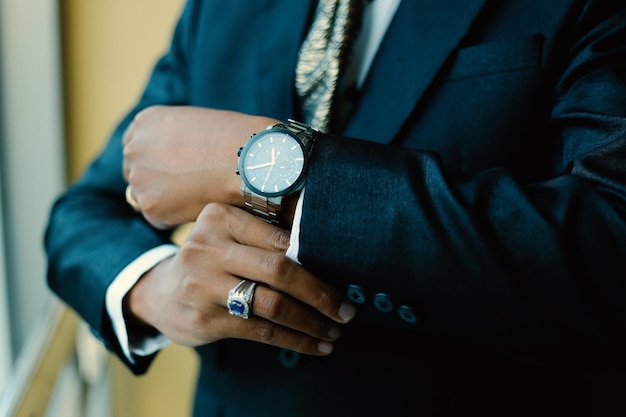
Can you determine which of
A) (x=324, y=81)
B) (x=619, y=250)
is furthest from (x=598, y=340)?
(x=324, y=81)

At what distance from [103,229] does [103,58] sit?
97 cm

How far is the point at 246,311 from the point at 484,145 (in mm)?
383

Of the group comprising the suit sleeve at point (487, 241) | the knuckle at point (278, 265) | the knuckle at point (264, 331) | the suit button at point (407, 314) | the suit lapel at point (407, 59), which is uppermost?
the suit lapel at point (407, 59)

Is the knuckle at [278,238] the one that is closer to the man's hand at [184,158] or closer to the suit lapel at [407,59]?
the man's hand at [184,158]

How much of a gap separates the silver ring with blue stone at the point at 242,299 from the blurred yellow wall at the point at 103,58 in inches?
51.3

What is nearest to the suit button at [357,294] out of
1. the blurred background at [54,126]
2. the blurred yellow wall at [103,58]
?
the blurred background at [54,126]

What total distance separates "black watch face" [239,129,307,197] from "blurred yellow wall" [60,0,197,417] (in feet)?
4.05

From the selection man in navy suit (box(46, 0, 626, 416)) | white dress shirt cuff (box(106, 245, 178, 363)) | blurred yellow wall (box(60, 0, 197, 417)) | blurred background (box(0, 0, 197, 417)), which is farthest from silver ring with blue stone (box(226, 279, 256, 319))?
blurred yellow wall (box(60, 0, 197, 417))

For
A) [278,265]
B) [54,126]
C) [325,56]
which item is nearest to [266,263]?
[278,265]

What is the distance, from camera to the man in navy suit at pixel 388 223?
66cm

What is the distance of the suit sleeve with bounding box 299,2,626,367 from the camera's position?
65 centimetres

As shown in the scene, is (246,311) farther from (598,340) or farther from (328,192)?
(598,340)

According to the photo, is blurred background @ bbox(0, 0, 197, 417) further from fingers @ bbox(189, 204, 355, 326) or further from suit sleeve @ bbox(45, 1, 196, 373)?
fingers @ bbox(189, 204, 355, 326)

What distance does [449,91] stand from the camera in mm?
856
